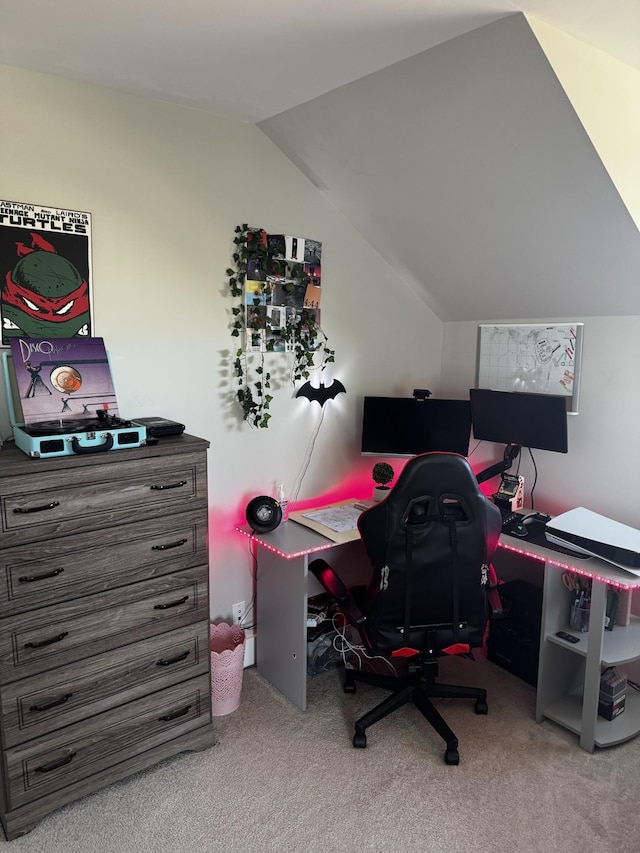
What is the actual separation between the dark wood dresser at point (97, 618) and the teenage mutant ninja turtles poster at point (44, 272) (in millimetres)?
513

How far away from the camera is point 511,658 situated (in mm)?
2992

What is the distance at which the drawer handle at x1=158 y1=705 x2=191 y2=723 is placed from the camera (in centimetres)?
233

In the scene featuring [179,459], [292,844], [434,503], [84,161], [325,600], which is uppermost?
[84,161]

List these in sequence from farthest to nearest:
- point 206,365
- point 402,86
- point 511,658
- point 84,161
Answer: point 511,658 < point 206,365 < point 84,161 < point 402,86

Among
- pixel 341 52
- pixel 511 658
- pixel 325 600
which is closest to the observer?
pixel 341 52

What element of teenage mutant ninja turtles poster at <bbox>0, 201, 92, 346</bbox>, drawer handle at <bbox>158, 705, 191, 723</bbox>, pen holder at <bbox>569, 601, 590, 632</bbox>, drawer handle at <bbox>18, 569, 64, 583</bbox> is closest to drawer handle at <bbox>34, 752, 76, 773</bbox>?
drawer handle at <bbox>158, 705, 191, 723</bbox>

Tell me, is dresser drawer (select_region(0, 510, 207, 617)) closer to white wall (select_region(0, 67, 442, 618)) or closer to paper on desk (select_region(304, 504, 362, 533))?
white wall (select_region(0, 67, 442, 618))

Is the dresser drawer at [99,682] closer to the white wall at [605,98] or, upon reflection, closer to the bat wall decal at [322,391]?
the bat wall decal at [322,391]

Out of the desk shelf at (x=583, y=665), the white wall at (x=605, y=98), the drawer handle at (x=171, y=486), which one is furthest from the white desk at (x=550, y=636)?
the white wall at (x=605, y=98)

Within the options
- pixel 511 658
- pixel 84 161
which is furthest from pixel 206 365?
pixel 511 658

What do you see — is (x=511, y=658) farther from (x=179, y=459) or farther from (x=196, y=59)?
(x=196, y=59)

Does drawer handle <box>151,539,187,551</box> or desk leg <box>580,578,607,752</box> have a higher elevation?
drawer handle <box>151,539,187,551</box>

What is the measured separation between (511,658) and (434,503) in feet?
Result: 4.25

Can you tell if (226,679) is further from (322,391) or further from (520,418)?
(520,418)
